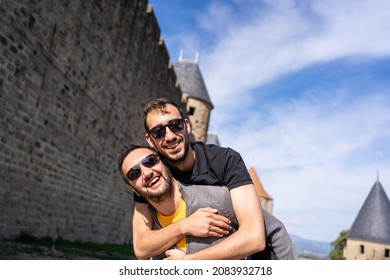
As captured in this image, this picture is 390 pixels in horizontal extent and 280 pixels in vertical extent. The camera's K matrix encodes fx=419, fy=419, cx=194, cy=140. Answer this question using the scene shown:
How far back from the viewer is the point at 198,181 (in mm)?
1855

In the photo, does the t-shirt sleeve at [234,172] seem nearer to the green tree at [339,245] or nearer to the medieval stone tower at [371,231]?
Result: the medieval stone tower at [371,231]

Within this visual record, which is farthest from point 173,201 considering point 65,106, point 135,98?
point 135,98

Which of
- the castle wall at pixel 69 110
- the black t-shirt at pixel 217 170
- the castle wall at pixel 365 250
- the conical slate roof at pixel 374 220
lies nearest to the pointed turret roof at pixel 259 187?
the conical slate roof at pixel 374 220

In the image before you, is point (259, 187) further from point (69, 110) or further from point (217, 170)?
point (217, 170)

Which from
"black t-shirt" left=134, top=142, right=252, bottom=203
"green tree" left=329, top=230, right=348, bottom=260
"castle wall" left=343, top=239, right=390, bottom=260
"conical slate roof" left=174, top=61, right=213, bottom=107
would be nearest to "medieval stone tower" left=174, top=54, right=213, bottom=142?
"conical slate roof" left=174, top=61, right=213, bottom=107

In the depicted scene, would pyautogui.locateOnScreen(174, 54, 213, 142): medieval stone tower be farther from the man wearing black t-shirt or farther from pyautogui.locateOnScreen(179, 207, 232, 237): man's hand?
pyautogui.locateOnScreen(179, 207, 232, 237): man's hand

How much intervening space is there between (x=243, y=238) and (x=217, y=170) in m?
0.33

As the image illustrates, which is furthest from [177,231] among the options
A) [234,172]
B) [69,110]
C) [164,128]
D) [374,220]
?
[374,220]

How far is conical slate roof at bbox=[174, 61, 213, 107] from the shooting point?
936 inches

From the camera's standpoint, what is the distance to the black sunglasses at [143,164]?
1.80 m

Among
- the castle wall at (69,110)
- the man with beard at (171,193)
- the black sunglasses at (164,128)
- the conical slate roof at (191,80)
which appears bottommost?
the man with beard at (171,193)

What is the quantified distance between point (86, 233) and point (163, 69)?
700 centimetres
